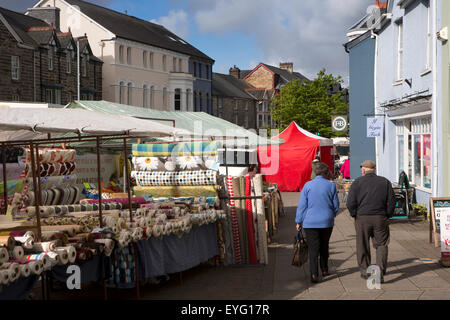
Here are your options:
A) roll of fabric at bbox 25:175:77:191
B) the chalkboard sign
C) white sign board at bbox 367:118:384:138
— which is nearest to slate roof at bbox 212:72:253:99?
white sign board at bbox 367:118:384:138

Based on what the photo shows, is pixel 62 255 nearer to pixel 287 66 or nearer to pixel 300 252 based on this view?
pixel 300 252

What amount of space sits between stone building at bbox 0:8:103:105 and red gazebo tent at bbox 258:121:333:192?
18.6 metres

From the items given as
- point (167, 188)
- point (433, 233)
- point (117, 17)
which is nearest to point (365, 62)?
point (433, 233)

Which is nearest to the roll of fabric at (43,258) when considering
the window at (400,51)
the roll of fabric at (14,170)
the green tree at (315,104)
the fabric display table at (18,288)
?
the fabric display table at (18,288)

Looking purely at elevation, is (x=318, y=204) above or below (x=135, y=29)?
below

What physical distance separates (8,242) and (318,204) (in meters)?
4.49

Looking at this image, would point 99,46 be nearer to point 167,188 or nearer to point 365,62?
point 365,62

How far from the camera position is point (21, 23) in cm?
4450

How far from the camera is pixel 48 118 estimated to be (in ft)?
22.1

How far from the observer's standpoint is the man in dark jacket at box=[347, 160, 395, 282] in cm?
902

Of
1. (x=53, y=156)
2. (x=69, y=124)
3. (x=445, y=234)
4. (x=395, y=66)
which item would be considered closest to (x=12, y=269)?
(x=69, y=124)

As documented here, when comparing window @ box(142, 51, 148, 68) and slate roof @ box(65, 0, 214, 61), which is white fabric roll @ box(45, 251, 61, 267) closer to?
slate roof @ box(65, 0, 214, 61)
